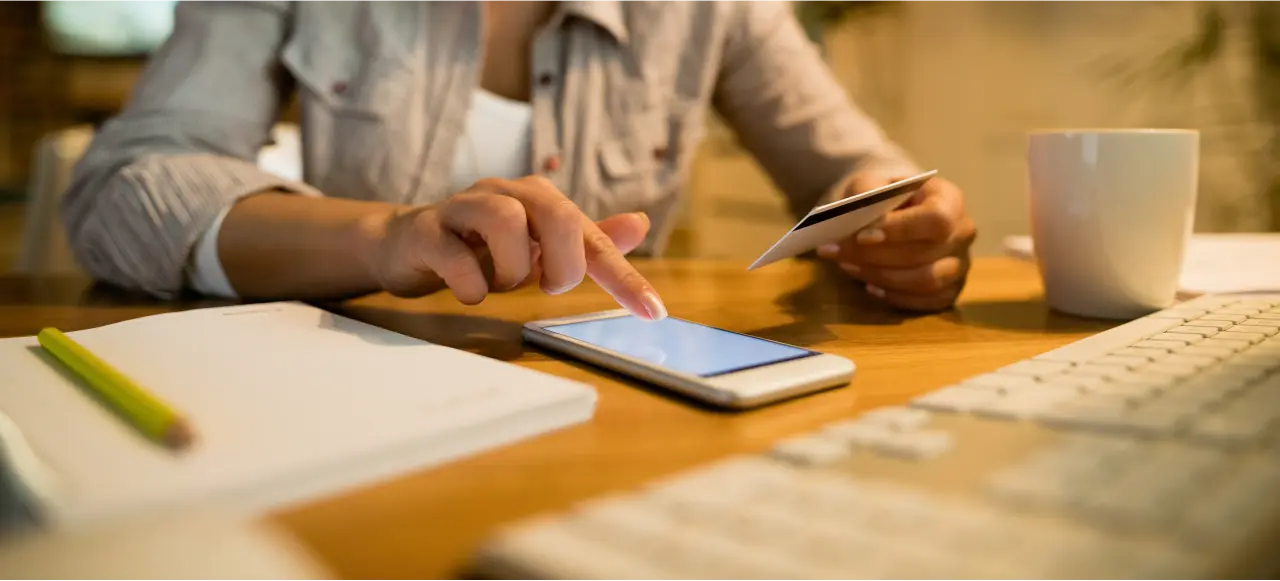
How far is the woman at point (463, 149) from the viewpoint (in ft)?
1.55

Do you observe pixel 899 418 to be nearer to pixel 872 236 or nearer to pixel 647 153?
pixel 872 236

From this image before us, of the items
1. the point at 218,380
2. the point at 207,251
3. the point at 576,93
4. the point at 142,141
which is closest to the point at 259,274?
the point at 207,251

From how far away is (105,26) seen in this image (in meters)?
2.33

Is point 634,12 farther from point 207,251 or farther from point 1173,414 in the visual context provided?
point 1173,414

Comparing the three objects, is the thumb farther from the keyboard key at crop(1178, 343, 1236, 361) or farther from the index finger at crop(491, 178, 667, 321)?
the keyboard key at crop(1178, 343, 1236, 361)

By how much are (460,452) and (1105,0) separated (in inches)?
86.0

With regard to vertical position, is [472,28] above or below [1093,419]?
above

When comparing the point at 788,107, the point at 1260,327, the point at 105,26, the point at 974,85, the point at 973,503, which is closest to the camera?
the point at 973,503

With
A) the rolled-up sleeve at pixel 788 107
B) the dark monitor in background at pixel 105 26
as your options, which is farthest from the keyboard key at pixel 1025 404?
the dark monitor in background at pixel 105 26

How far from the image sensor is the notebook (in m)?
0.20

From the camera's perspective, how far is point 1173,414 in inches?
9.5

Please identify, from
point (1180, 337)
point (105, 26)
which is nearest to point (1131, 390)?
point (1180, 337)

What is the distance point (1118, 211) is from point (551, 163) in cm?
58

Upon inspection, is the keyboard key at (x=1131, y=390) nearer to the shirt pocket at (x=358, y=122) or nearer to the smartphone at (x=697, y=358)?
the smartphone at (x=697, y=358)
